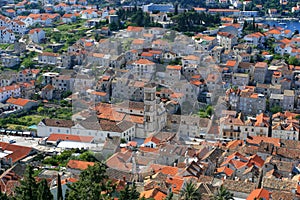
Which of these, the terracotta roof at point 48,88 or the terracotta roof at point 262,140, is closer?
the terracotta roof at point 262,140

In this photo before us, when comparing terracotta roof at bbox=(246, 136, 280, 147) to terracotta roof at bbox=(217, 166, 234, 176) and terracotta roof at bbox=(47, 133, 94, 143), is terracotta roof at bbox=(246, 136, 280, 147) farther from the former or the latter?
terracotta roof at bbox=(47, 133, 94, 143)

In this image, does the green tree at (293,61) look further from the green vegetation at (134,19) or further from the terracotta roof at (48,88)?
the terracotta roof at (48,88)

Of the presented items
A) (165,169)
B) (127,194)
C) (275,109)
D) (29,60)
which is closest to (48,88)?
(29,60)

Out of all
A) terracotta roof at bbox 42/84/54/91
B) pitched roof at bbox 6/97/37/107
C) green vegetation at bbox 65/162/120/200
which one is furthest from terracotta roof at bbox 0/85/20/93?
green vegetation at bbox 65/162/120/200

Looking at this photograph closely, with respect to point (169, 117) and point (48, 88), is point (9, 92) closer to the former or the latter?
point (48, 88)

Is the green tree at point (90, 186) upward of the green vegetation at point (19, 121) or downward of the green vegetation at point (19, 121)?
upward

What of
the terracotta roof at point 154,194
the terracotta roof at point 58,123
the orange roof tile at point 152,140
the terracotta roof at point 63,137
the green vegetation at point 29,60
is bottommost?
the terracotta roof at point 63,137

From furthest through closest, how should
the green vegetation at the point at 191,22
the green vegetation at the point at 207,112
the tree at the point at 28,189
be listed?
1. the green vegetation at the point at 191,22
2. the green vegetation at the point at 207,112
3. the tree at the point at 28,189

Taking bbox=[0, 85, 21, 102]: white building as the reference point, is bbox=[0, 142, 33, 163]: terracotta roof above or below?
below

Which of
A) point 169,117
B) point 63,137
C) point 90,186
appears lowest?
point 63,137

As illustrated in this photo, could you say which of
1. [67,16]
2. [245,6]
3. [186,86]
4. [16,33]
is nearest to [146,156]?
[186,86]

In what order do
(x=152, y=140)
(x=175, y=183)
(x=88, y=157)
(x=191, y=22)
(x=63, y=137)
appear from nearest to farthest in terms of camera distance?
(x=175, y=183) < (x=88, y=157) < (x=152, y=140) < (x=63, y=137) < (x=191, y=22)

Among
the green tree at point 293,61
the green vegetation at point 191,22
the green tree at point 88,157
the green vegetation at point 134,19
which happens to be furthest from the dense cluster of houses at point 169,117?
the green vegetation at point 134,19
